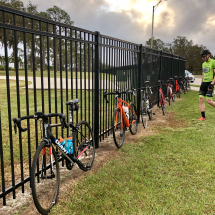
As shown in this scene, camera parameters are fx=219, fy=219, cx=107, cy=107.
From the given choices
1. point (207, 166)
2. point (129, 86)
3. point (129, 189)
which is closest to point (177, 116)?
point (129, 86)

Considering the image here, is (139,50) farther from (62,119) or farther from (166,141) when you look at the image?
(62,119)

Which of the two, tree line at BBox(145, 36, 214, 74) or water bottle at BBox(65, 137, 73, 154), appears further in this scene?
tree line at BBox(145, 36, 214, 74)

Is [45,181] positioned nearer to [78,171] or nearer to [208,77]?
[78,171]

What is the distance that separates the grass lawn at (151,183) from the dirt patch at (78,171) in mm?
135

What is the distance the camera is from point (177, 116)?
8.17 metres

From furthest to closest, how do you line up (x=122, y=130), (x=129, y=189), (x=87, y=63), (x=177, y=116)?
(x=177, y=116) → (x=122, y=130) → (x=87, y=63) → (x=129, y=189)

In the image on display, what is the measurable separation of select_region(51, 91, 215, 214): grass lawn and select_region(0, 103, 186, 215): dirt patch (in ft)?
0.44

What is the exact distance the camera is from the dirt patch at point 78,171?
8.88ft

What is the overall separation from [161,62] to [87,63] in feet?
22.4

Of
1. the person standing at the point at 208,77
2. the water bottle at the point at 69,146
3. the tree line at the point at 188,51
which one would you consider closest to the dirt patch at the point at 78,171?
the water bottle at the point at 69,146

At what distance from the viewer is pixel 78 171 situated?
148 inches

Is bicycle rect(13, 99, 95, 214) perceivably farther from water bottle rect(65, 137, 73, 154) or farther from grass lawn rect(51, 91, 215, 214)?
grass lawn rect(51, 91, 215, 214)

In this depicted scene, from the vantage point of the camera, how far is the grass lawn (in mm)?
2775

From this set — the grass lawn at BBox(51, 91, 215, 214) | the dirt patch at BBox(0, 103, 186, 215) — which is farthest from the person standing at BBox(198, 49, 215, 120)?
the grass lawn at BBox(51, 91, 215, 214)
